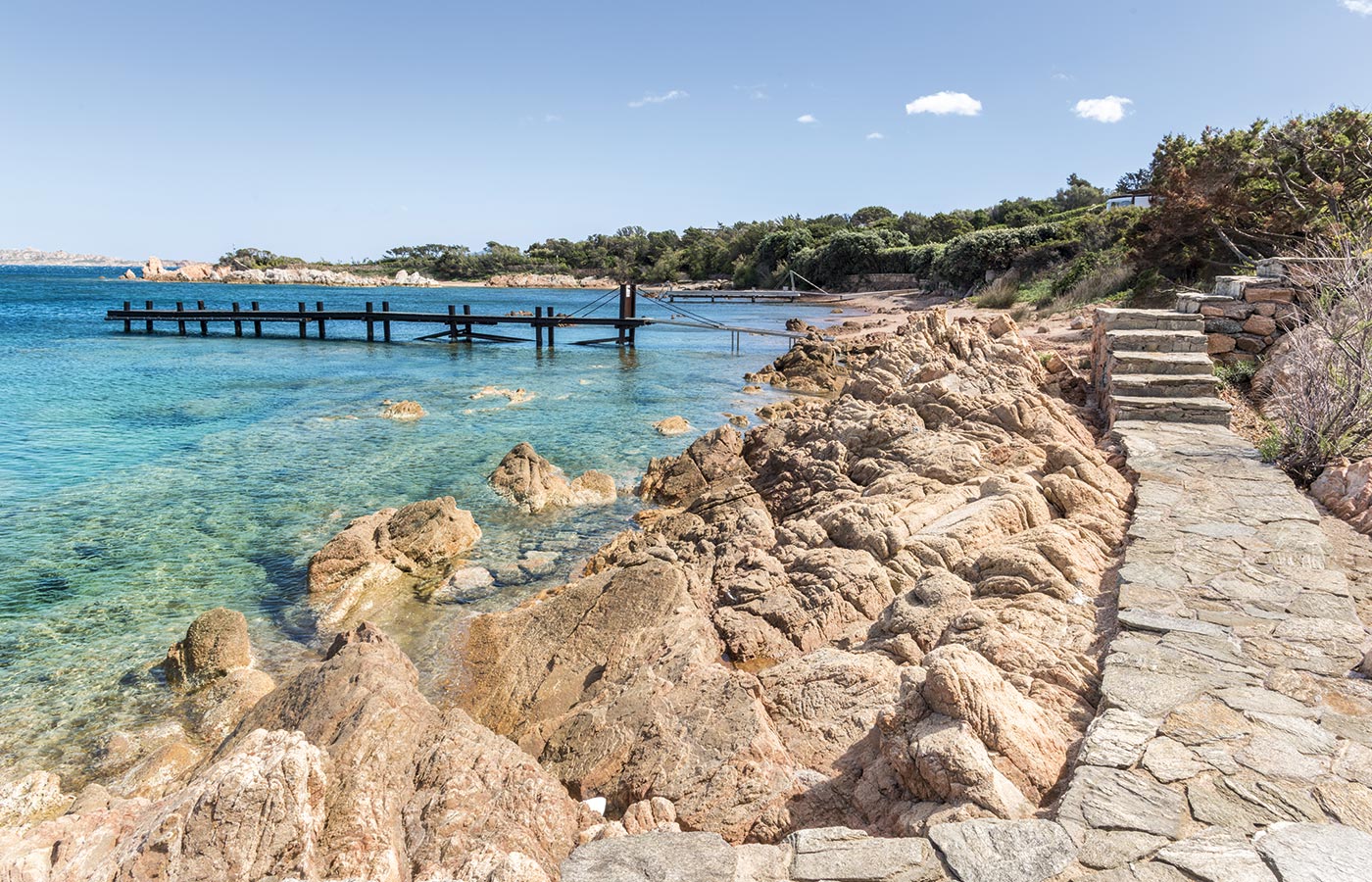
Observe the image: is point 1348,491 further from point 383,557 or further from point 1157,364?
point 383,557

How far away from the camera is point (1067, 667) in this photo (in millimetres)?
4020

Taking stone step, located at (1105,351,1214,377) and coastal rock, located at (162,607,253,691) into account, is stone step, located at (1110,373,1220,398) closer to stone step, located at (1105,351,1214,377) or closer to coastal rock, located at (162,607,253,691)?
stone step, located at (1105,351,1214,377)

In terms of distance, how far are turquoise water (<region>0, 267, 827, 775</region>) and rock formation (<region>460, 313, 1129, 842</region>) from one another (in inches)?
68.6

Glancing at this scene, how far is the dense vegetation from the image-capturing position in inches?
602

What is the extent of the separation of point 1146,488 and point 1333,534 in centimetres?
122

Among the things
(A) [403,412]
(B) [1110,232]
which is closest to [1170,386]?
(A) [403,412]

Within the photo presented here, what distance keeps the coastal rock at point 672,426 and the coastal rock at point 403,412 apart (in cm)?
568

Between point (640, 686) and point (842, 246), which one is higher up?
point (842, 246)

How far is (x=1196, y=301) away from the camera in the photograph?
10.5 m

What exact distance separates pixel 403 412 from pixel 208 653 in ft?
38.3

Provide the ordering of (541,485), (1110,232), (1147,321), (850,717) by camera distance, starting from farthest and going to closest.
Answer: (1110,232) < (541,485) < (1147,321) < (850,717)

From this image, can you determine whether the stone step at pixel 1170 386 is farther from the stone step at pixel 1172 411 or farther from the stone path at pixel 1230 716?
the stone path at pixel 1230 716

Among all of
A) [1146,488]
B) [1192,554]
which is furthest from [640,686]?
[1146,488]

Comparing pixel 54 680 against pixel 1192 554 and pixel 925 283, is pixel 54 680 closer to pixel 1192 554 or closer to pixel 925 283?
pixel 1192 554
